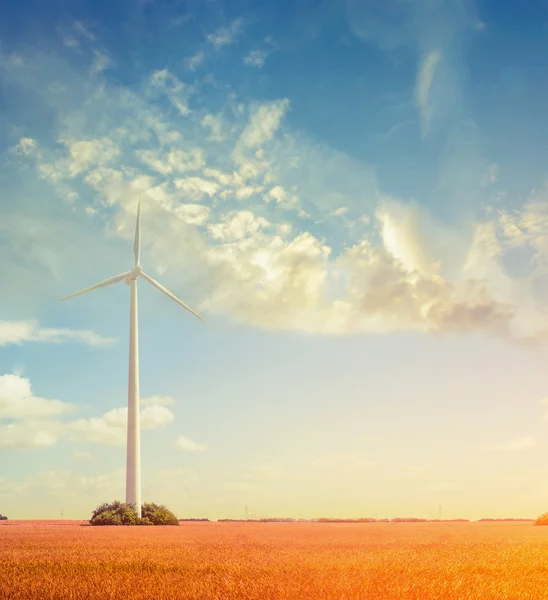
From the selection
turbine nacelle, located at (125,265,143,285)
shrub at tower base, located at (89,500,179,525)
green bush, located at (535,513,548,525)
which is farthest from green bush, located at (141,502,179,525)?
green bush, located at (535,513,548,525)

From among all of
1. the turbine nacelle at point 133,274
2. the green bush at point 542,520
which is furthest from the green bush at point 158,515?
the green bush at point 542,520

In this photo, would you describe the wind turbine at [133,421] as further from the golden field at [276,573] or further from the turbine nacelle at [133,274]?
the golden field at [276,573]

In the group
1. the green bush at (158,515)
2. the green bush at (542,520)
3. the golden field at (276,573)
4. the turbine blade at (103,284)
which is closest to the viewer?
the golden field at (276,573)

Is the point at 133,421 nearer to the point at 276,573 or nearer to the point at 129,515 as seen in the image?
the point at 129,515

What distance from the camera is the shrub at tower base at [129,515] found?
59.3 metres

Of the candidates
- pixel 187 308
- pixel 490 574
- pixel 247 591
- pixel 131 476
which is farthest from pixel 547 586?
pixel 187 308

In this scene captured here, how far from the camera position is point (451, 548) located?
84.5ft

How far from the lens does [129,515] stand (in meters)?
59.7

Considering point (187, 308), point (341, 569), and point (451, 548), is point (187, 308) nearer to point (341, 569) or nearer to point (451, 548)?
point (451, 548)

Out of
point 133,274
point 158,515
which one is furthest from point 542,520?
point 133,274

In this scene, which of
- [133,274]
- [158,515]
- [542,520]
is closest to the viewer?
[542,520]

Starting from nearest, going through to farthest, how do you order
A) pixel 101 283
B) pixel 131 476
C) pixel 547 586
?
pixel 547 586 → pixel 131 476 → pixel 101 283

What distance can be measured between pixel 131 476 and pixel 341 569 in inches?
1906

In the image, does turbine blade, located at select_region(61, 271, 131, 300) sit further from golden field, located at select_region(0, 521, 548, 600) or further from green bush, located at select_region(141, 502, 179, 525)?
golden field, located at select_region(0, 521, 548, 600)
